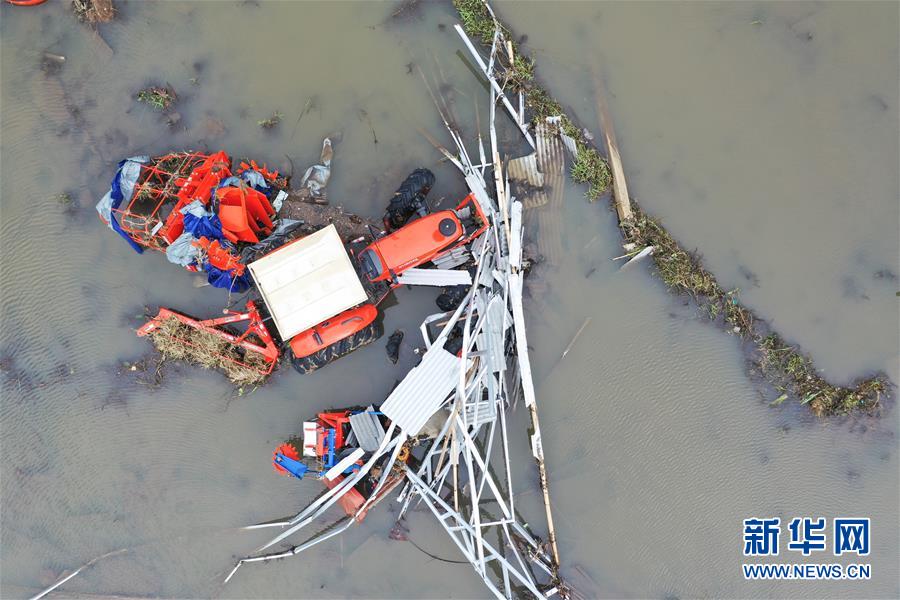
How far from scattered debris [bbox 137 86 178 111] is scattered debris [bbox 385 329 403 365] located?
605 centimetres

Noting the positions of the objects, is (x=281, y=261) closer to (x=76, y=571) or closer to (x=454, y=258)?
(x=454, y=258)

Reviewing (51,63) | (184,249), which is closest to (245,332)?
(184,249)

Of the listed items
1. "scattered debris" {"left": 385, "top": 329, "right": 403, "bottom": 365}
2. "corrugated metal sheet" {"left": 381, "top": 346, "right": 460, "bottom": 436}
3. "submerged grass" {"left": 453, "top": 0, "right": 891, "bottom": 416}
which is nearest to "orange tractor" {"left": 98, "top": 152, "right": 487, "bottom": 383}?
"scattered debris" {"left": 385, "top": 329, "right": 403, "bottom": 365}

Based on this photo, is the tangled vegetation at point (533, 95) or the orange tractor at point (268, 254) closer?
the orange tractor at point (268, 254)

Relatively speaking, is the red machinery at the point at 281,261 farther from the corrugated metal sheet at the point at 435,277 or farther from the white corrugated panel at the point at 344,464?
the white corrugated panel at the point at 344,464

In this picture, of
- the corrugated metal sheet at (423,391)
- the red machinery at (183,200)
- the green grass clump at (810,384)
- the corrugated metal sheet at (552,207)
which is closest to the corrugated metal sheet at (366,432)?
the corrugated metal sheet at (423,391)

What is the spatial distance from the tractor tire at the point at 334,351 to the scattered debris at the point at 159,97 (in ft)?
17.5

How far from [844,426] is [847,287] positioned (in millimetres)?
2531

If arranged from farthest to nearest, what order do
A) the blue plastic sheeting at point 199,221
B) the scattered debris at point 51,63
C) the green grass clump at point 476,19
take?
the scattered debris at point 51,63 < the green grass clump at point 476,19 < the blue plastic sheeting at point 199,221

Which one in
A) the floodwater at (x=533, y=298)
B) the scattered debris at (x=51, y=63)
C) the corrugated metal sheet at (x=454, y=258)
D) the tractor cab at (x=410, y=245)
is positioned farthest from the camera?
the scattered debris at (x=51, y=63)

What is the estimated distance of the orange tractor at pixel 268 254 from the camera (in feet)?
28.3

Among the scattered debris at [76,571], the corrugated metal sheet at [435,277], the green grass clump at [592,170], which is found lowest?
the scattered debris at [76,571]

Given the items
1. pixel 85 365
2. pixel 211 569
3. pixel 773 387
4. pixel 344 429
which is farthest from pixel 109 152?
pixel 773 387

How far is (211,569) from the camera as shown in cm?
1036
